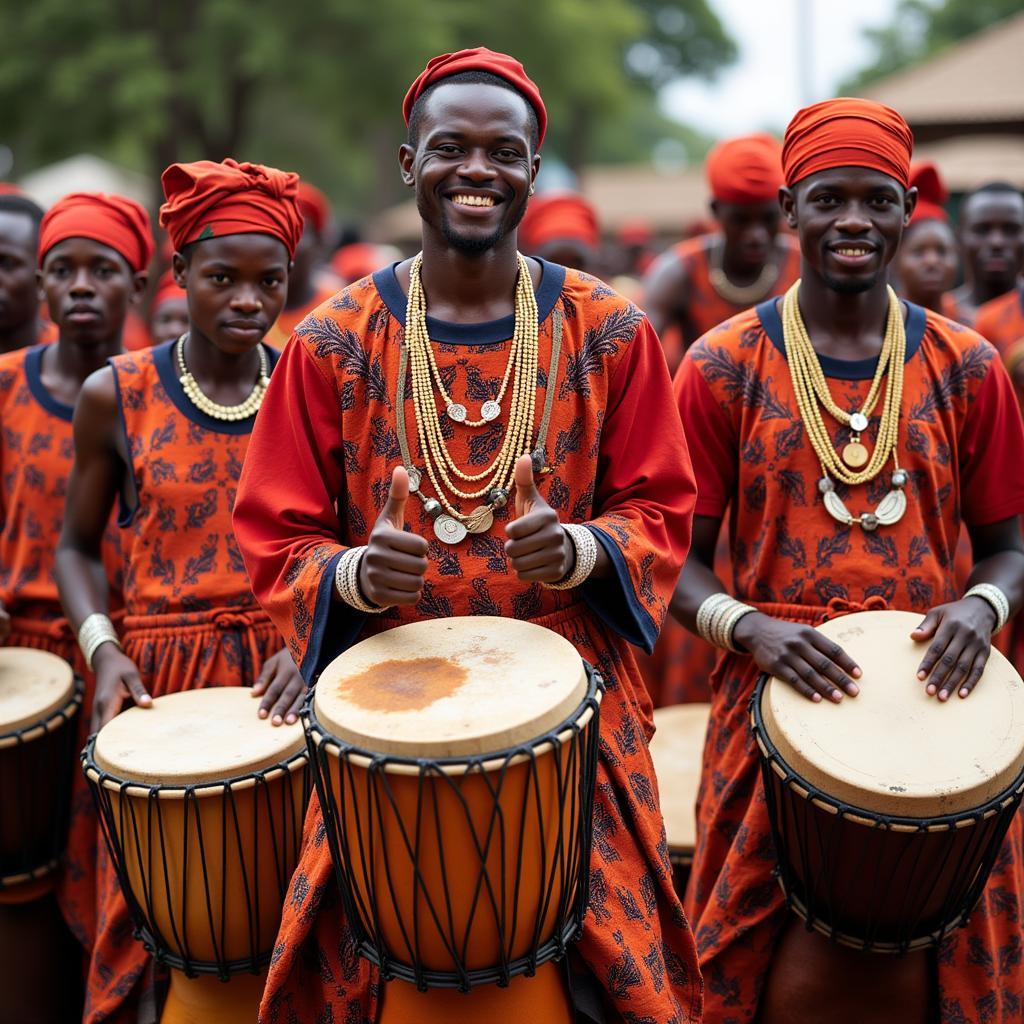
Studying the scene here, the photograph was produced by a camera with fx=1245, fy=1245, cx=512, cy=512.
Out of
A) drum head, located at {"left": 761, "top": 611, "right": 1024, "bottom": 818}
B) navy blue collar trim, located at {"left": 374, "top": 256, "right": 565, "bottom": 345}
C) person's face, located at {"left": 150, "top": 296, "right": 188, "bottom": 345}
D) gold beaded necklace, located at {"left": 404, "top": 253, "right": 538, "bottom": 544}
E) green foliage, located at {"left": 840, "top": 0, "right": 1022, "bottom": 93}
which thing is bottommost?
drum head, located at {"left": 761, "top": 611, "right": 1024, "bottom": 818}

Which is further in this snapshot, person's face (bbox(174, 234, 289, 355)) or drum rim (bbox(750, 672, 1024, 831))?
person's face (bbox(174, 234, 289, 355))

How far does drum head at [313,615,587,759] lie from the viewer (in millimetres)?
2189

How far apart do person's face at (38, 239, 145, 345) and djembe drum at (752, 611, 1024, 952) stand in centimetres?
246

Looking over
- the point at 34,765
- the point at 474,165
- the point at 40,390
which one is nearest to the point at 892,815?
the point at 474,165

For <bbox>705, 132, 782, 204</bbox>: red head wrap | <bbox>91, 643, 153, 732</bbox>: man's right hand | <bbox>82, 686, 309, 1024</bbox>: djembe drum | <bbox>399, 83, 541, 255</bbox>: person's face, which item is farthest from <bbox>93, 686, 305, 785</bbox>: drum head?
<bbox>705, 132, 782, 204</bbox>: red head wrap

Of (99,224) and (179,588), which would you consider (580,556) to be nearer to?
(179,588)

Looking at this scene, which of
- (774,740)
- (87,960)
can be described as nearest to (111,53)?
(87,960)

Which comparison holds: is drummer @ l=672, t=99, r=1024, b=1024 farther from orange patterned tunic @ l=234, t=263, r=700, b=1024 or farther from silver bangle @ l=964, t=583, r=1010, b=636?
orange patterned tunic @ l=234, t=263, r=700, b=1024

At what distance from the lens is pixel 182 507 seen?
343 centimetres

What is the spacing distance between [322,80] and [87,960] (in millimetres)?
17899

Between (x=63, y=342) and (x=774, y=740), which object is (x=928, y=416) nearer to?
(x=774, y=740)

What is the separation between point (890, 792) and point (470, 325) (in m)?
1.33

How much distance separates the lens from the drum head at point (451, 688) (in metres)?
2.19

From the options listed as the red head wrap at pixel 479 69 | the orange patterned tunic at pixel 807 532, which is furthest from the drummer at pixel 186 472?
the orange patterned tunic at pixel 807 532
